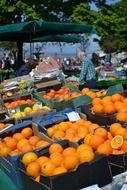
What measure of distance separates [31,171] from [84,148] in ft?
1.50

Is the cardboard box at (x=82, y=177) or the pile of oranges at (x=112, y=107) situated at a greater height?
the pile of oranges at (x=112, y=107)

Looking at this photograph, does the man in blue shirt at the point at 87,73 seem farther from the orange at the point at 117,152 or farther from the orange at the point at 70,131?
the orange at the point at 117,152

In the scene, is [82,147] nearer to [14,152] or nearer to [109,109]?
[14,152]

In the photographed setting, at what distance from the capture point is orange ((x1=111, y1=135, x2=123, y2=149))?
126 inches

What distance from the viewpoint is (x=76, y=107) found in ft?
15.4

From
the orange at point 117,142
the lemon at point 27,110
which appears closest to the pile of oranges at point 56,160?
the orange at point 117,142

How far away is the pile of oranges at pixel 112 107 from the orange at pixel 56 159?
38.2 inches

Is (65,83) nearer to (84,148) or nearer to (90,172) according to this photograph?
(84,148)

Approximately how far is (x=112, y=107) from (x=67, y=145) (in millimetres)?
1055

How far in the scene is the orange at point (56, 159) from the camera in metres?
3.05

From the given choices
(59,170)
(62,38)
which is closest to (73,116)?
(59,170)

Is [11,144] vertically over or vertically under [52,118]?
under

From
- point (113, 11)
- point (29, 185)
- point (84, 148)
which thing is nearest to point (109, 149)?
point (84, 148)

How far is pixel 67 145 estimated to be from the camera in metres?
3.42
